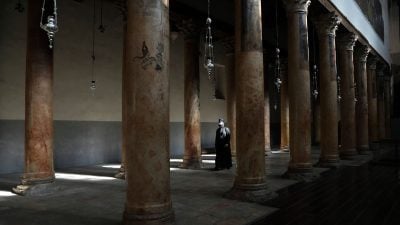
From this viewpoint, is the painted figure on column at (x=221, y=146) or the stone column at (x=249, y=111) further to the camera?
the painted figure on column at (x=221, y=146)

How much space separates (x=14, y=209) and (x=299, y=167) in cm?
661

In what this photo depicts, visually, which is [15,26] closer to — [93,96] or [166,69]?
[93,96]

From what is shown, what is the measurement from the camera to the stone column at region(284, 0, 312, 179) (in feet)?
31.9

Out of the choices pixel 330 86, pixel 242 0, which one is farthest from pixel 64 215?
pixel 330 86

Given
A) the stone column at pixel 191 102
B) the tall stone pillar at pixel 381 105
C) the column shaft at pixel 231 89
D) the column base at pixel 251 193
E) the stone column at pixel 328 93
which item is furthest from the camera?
the tall stone pillar at pixel 381 105

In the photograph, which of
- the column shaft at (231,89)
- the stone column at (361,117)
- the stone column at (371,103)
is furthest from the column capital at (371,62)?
the column shaft at (231,89)

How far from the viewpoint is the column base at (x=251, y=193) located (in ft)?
22.9

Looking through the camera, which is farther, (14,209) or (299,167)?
(299,167)

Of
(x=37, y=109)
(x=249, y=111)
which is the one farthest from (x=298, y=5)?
(x=37, y=109)

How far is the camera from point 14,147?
1131 cm

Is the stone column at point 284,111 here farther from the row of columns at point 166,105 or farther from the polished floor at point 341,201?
the polished floor at point 341,201

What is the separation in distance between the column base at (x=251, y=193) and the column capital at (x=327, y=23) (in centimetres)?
734

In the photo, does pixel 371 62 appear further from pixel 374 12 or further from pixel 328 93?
pixel 328 93

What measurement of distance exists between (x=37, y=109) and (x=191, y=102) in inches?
222
